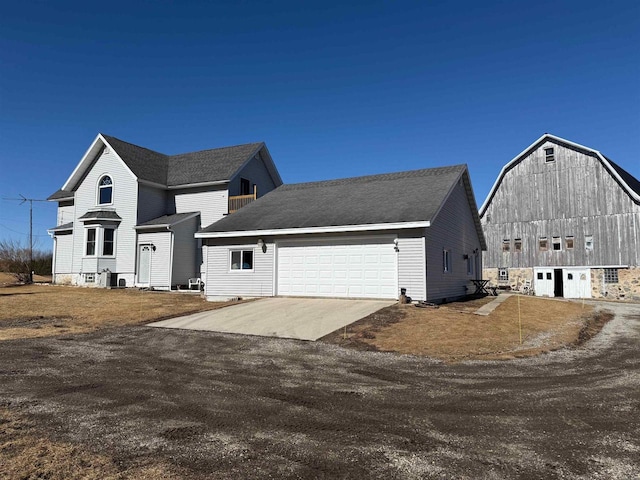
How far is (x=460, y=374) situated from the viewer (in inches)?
297

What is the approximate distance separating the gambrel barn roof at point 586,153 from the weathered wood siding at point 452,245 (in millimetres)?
12101

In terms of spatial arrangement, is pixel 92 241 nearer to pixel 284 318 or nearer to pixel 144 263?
pixel 144 263

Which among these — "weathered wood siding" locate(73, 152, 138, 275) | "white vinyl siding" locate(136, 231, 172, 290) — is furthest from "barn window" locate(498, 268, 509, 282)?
"weathered wood siding" locate(73, 152, 138, 275)

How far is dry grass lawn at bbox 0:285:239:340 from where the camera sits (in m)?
12.7

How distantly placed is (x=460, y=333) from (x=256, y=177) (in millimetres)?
21907

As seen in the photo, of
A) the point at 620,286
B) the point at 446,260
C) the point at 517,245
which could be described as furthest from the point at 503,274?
the point at 446,260

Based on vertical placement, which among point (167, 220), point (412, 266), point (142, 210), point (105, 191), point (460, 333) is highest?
point (105, 191)

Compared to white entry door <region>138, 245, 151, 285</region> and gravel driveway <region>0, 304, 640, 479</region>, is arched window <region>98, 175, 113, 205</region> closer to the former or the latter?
white entry door <region>138, 245, 151, 285</region>


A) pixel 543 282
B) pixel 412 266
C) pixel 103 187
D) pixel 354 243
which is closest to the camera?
pixel 412 266

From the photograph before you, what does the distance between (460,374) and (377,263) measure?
9.21 metres

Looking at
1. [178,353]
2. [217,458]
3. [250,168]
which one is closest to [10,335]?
[178,353]

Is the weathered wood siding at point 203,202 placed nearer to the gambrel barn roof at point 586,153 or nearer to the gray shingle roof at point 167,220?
the gray shingle roof at point 167,220

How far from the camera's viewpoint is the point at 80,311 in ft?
52.6

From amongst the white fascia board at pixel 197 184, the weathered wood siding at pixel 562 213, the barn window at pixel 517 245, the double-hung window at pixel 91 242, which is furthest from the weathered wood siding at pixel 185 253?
the barn window at pixel 517 245
